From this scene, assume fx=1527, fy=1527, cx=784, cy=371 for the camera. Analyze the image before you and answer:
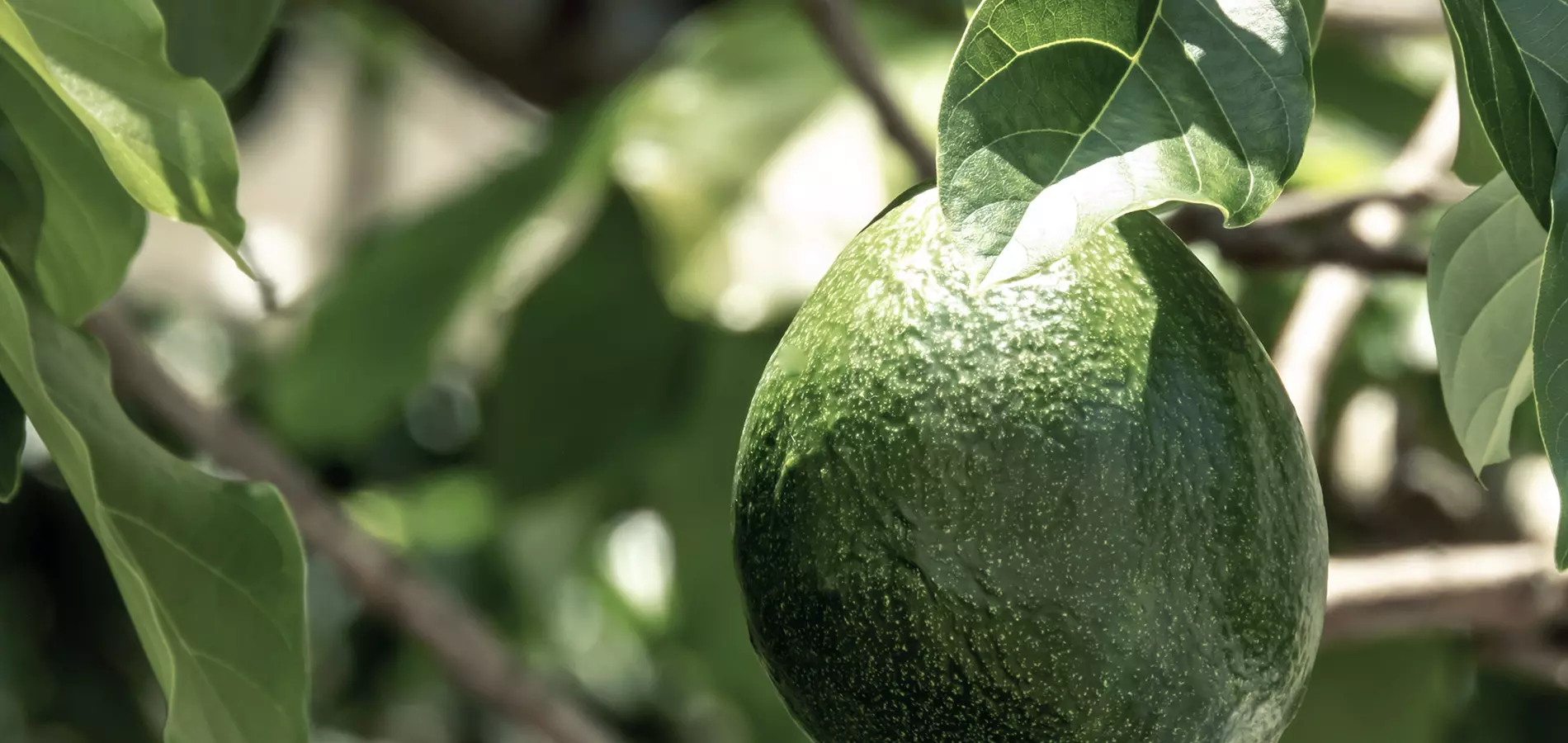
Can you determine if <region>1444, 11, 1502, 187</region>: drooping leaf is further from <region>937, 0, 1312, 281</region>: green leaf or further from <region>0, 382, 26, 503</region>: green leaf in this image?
<region>0, 382, 26, 503</region>: green leaf

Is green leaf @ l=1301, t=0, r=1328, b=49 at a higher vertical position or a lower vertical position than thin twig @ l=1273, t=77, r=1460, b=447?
higher

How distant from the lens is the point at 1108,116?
409 mm

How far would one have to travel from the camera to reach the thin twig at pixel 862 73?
34.9 inches

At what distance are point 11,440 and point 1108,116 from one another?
404 millimetres

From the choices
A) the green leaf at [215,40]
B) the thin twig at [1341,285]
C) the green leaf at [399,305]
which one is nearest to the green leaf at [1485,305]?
the thin twig at [1341,285]

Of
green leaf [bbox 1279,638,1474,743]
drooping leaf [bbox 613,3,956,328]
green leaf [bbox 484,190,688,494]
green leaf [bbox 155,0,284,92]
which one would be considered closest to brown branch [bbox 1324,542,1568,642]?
green leaf [bbox 1279,638,1474,743]

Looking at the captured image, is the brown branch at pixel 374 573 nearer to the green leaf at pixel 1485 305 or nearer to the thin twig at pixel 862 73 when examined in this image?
the thin twig at pixel 862 73

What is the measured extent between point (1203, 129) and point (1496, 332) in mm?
166

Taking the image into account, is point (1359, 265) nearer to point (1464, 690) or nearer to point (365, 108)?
point (1464, 690)

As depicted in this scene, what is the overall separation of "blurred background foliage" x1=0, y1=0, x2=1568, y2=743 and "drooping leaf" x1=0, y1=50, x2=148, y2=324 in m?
0.20

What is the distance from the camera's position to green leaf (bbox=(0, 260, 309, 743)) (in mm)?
553

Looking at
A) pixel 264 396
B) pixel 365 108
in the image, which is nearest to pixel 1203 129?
pixel 264 396

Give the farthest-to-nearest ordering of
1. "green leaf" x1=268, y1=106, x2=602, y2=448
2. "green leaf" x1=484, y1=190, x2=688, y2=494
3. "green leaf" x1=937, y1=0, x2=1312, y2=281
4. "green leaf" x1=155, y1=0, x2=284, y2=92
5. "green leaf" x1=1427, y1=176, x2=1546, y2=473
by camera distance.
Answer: "green leaf" x1=484, y1=190, x2=688, y2=494
"green leaf" x1=268, y1=106, x2=602, y2=448
"green leaf" x1=155, y1=0, x2=284, y2=92
"green leaf" x1=1427, y1=176, x2=1546, y2=473
"green leaf" x1=937, y1=0, x2=1312, y2=281

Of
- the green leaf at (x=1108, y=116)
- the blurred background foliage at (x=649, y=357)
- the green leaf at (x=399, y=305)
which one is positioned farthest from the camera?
the green leaf at (x=399, y=305)
